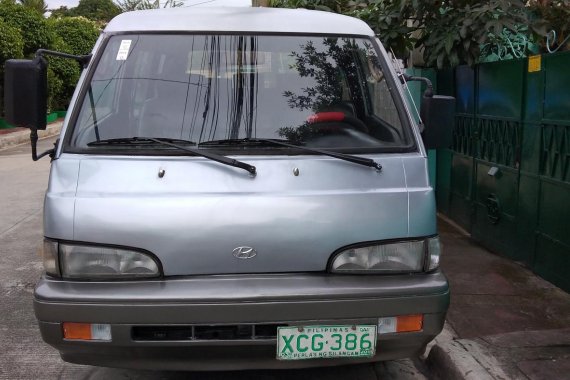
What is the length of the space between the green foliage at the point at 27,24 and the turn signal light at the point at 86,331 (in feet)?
50.6

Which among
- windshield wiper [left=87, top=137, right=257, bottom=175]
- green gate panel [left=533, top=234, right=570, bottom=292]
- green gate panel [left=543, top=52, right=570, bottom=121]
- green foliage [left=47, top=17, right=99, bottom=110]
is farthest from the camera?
green foliage [left=47, top=17, right=99, bottom=110]

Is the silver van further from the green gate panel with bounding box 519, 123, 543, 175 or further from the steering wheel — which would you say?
the green gate panel with bounding box 519, 123, 543, 175

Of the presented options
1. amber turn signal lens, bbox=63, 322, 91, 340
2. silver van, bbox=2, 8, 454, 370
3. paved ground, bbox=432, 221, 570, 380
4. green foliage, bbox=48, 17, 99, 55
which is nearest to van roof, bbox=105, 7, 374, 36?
silver van, bbox=2, 8, 454, 370

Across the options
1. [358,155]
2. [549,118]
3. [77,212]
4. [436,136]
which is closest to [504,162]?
[549,118]

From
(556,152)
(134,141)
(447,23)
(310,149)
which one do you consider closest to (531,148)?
(556,152)

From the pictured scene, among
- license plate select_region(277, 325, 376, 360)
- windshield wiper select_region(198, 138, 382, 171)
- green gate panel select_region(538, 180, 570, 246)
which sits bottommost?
license plate select_region(277, 325, 376, 360)

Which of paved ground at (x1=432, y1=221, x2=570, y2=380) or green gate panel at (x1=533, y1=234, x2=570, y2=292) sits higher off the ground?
green gate panel at (x1=533, y1=234, x2=570, y2=292)

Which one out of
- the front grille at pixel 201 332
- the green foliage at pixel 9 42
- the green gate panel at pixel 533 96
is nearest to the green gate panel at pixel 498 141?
the green gate panel at pixel 533 96

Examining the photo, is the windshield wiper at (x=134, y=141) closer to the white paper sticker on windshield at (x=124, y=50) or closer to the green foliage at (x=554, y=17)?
the white paper sticker on windshield at (x=124, y=50)

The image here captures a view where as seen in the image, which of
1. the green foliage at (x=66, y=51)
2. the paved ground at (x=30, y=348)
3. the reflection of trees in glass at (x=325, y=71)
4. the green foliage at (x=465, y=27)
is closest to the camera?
the reflection of trees in glass at (x=325, y=71)

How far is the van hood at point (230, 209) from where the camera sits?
8.95ft

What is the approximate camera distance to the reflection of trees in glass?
11.2 ft

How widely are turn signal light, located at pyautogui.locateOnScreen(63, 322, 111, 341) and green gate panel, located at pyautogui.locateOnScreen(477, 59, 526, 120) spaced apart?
4.21 meters

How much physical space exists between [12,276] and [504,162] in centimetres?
469
